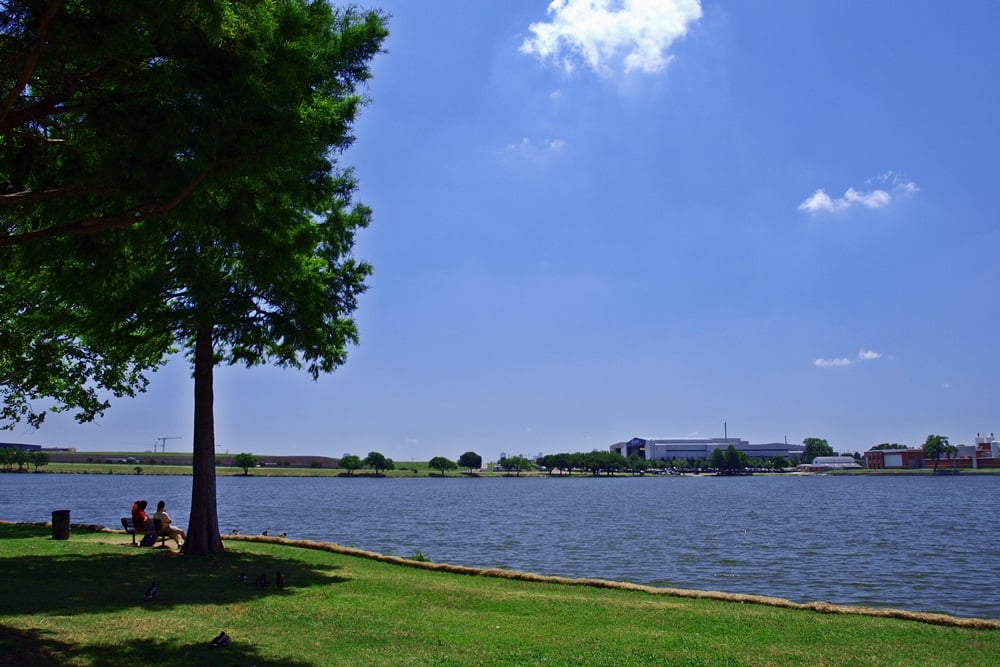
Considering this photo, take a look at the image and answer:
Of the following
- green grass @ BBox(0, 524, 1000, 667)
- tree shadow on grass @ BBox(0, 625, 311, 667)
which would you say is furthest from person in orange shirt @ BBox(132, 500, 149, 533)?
tree shadow on grass @ BBox(0, 625, 311, 667)

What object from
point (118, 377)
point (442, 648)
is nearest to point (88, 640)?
point (442, 648)

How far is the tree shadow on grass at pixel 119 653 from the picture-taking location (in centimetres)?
838

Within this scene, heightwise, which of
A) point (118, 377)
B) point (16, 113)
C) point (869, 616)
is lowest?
point (869, 616)

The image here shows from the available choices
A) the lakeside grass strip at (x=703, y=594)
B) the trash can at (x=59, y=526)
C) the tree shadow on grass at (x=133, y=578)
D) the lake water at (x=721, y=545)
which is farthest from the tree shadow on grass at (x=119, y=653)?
the lake water at (x=721, y=545)

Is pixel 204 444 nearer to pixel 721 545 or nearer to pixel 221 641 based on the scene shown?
pixel 221 641

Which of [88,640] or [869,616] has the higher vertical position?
[88,640]

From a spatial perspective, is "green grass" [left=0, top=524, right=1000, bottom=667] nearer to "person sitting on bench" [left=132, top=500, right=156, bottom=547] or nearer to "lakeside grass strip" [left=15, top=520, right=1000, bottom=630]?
"lakeside grass strip" [left=15, top=520, right=1000, bottom=630]

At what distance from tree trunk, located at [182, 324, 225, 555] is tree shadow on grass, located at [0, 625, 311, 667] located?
10.1 m

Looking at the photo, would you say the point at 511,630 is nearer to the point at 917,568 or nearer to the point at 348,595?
the point at 348,595

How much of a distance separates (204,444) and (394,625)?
10.8m

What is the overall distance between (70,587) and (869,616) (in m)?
15.2

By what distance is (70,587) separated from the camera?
43.7 ft

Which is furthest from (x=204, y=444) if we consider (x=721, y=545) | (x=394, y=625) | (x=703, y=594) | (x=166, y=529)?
(x=721, y=545)

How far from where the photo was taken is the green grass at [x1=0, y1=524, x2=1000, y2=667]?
30.8ft
